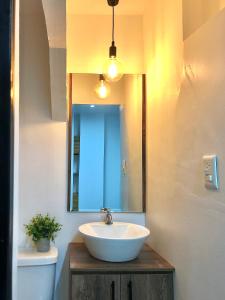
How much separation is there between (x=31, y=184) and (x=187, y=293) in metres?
1.19

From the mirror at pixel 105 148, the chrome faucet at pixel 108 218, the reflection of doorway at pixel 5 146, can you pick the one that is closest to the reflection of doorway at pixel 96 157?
the mirror at pixel 105 148

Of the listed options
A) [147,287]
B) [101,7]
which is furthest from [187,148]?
[101,7]

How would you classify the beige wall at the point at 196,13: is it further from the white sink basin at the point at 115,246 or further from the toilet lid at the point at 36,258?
the toilet lid at the point at 36,258

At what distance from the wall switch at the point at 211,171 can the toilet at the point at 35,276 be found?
3.61 feet

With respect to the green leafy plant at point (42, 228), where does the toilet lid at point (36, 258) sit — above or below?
below

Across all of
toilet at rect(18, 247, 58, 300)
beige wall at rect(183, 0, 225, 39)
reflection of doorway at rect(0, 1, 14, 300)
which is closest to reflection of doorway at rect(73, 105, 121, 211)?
toilet at rect(18, 247, 58, 300)

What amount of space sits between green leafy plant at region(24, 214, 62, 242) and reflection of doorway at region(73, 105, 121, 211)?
0.29 metres

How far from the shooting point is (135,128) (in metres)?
2.21

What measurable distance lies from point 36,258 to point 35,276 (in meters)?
0.10

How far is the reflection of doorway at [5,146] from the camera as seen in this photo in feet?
2.02

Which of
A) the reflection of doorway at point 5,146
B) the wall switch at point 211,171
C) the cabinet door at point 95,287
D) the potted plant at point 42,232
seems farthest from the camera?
the potted plant at point 42,232

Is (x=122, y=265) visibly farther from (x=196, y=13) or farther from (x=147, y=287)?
(x=196, y=13)

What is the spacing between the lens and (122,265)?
1579mm

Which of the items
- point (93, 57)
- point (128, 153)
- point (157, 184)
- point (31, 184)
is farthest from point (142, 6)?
point (31, 184)
